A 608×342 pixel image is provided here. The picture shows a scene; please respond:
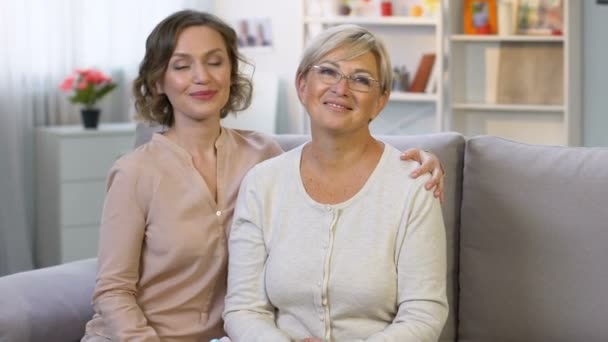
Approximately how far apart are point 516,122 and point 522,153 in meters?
2.82

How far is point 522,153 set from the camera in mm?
2363

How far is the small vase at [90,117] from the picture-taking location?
471cm

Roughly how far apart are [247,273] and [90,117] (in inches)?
112

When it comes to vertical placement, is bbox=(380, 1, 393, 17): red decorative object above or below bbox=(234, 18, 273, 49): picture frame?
above

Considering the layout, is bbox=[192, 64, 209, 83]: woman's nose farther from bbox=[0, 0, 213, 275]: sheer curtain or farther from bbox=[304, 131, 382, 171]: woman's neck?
bbox=[0, 0, 213, 275]: sheer curtain

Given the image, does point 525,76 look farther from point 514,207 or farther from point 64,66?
point 514,207

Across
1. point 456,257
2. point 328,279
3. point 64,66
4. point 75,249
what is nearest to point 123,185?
point 328,279

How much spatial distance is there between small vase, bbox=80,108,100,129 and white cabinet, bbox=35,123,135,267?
0.15 ft

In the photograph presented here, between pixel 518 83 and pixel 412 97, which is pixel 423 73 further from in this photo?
pixel 518 83

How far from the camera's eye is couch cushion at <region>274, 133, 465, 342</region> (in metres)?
2.39

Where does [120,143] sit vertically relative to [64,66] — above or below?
below

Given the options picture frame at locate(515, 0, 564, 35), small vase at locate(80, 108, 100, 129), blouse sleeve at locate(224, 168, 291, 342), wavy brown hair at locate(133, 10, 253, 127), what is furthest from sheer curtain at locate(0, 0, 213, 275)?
blouse sleeve at locate(224, 168, 291, 342)

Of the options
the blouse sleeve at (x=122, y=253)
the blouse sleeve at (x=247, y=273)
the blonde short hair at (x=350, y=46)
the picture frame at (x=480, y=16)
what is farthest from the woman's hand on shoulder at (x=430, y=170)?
the picture frame at (x=480, y=16)

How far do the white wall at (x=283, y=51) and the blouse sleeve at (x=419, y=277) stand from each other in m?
3.60
